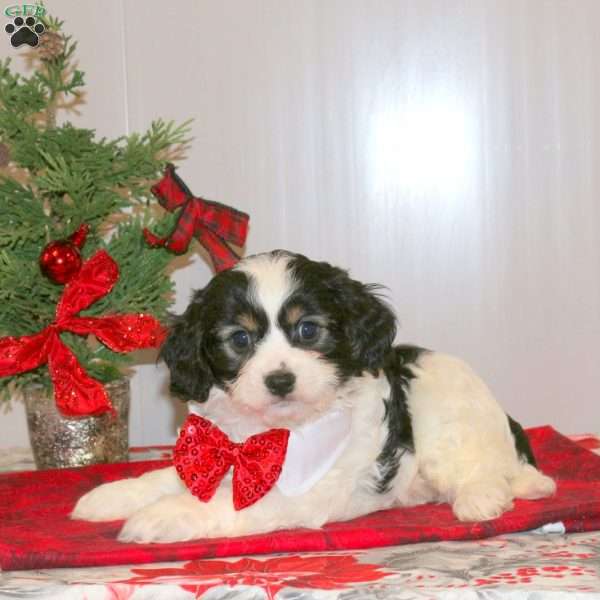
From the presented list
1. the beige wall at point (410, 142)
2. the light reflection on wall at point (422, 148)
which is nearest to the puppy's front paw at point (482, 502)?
the beige wall at point (410, 142)

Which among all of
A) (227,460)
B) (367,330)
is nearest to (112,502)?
(227,460)

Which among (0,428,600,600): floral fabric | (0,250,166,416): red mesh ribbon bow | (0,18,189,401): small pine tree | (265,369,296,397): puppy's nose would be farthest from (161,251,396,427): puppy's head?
(0,18,189,401): small pine tree

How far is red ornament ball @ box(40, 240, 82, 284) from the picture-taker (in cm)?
350

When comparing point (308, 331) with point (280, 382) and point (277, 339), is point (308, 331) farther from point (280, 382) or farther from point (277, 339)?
point (280, 382)

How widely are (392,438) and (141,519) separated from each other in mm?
783

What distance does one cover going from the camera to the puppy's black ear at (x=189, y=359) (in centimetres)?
290

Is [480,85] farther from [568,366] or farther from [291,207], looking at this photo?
[568,366]

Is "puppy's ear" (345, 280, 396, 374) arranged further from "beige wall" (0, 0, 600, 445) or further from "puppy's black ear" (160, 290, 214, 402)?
"beige wall" (0, 0, 600, 445)

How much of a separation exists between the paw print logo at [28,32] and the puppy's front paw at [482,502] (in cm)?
215

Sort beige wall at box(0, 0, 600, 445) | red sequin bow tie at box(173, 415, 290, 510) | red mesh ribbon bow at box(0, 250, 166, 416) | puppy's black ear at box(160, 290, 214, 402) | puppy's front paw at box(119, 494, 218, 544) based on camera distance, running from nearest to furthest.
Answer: puppy's front paw at box(119, 494, 218, 544)
red sequin bow tie at box(173, 415, 290, 510)
puppy's black ear at box(160, 290, 214, 402)
red mesh ribbon bow at box(0, 250, 166, 416)
beige wall at box(0, 0, 600, 445)

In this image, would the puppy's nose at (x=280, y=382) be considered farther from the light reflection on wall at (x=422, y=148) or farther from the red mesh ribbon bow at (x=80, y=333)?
the light reflection on wall at (x=422, y=148)

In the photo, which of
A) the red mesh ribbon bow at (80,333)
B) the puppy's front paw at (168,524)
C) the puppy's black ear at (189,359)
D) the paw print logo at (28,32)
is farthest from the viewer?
the paw print logo at (28,32)

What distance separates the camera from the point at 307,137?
457cm

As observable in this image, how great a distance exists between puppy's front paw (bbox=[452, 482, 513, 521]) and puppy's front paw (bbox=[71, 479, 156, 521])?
92cm
